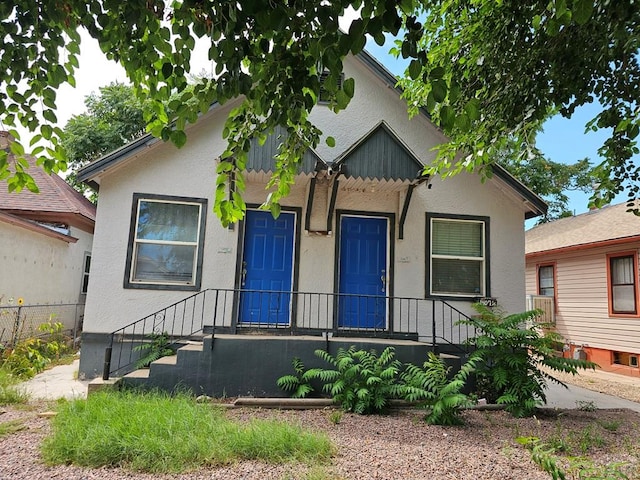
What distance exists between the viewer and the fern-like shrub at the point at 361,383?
5.20m

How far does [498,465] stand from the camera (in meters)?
3.71

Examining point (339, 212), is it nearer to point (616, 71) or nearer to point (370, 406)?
point (370, 406)

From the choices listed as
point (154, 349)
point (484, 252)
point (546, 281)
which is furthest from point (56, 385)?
point (546, 281)

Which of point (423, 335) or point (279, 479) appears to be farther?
point (423, 335)

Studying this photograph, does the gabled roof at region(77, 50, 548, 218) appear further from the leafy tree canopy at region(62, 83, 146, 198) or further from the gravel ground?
the leafy tree canopy at region(62, 83, 146, 198)

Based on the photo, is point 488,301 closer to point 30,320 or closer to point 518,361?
point 518,361

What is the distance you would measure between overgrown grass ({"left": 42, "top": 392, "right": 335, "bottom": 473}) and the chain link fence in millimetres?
4739

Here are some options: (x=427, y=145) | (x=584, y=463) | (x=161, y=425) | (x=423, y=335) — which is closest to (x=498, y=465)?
(x=584, y=463)

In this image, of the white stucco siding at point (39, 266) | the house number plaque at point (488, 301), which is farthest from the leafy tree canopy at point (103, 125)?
the house number plaque at point (488, 301)

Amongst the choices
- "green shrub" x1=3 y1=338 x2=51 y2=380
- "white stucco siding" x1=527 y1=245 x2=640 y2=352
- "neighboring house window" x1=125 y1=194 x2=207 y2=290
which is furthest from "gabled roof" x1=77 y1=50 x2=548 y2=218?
"white stucco siding" x1=527 y1=245 x2=640 y2=352

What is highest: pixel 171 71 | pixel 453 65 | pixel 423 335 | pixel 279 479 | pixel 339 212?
pixel 453 65

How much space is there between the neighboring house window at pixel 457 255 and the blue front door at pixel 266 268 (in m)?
2.61

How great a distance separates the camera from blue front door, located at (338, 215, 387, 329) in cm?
743

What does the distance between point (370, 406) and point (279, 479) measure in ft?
7.47
